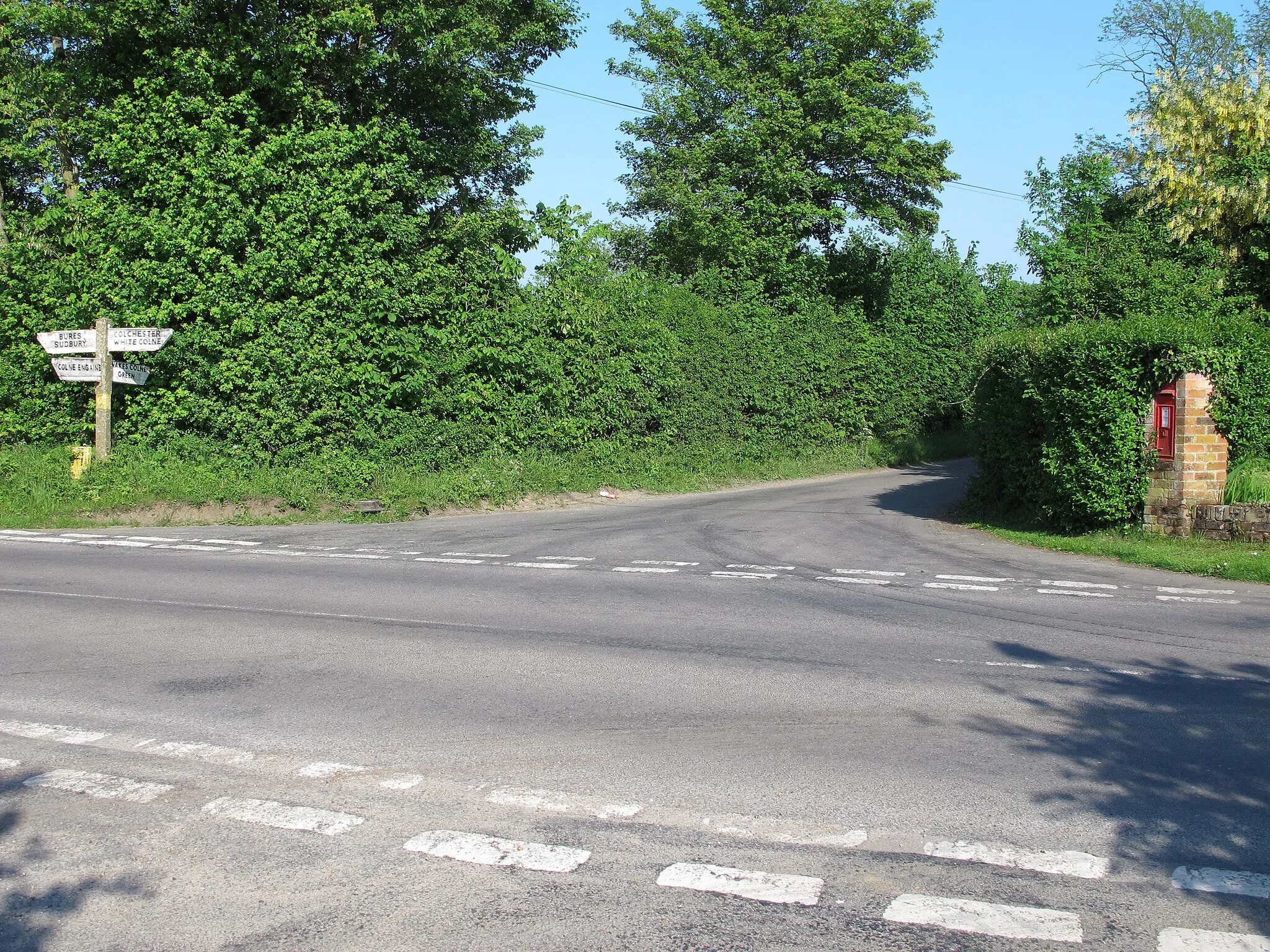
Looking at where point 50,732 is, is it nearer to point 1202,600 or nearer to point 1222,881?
point 1222,881

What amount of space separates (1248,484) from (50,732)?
515 inches

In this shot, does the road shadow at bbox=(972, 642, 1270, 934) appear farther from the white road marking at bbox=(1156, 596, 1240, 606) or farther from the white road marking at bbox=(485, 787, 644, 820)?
the white road marking at bbox=(1156, 596, 1240, 606)

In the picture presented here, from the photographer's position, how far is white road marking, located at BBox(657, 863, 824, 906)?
4199mm

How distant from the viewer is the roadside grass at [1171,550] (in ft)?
38.7

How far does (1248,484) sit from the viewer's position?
44.6 feet

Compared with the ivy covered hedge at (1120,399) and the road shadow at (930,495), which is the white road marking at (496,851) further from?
the road shadow at (930,495)

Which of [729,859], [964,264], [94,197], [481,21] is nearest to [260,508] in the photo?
[94,197]

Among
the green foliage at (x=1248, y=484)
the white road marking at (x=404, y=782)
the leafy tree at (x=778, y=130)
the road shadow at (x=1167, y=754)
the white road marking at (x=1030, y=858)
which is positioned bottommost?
the white road marking at (x=404, y=782)

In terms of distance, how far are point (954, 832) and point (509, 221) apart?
20206mm

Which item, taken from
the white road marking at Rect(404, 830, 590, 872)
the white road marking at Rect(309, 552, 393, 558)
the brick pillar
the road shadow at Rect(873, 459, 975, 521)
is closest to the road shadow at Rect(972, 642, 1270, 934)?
the white road marking at Rect(404, 830, 590, 872)

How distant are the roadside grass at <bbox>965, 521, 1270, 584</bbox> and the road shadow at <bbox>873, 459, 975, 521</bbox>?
143 inches

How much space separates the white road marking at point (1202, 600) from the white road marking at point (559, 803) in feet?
23.9

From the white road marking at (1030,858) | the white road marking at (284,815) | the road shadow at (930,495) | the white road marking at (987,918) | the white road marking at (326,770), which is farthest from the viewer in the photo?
the road shadow at (930,495)

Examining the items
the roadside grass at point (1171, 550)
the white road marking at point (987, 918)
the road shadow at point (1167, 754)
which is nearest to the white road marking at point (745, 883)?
the white road marking at point (987, 918)
